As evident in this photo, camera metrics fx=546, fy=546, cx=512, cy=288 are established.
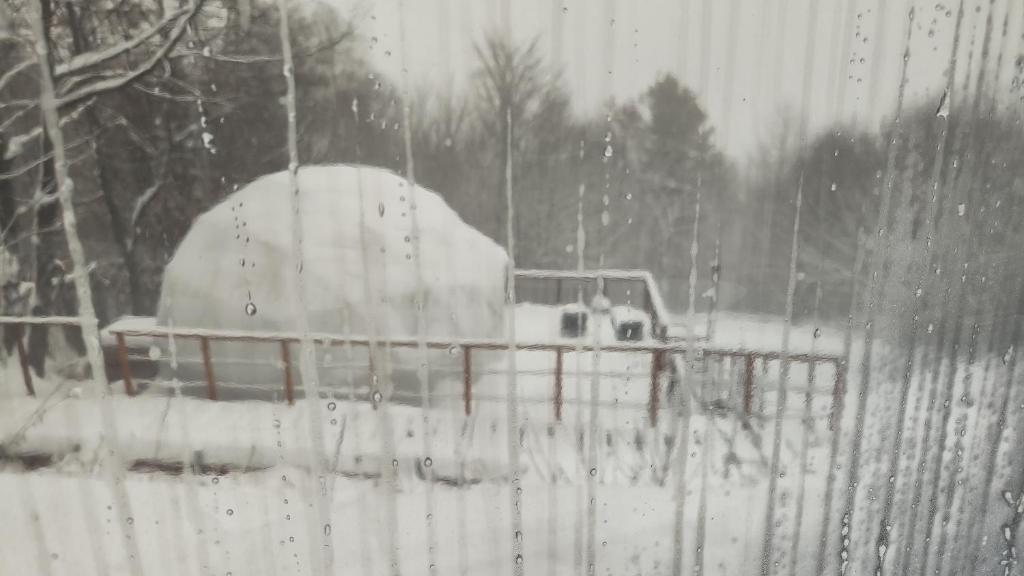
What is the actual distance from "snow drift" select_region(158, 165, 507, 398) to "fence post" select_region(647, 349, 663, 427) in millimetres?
545

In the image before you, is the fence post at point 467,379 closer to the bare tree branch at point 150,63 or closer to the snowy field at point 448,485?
the snowy field at point 448,485

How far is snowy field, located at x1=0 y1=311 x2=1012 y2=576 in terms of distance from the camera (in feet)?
4.88

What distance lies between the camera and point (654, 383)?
1786 mm

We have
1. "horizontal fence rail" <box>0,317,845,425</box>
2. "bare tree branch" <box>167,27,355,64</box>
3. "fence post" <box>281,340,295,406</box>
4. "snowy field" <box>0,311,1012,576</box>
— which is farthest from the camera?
"fence post" <box>281,340,295,406</box>

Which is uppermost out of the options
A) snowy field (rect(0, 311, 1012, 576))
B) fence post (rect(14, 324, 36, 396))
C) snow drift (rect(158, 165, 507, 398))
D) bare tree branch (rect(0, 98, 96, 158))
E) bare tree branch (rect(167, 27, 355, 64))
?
bare tree branch (rect(167, 27, 355, 64))

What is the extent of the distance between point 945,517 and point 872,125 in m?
1.19

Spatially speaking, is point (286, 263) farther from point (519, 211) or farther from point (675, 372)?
point (675, 372)

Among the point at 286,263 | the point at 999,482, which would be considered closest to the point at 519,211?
the point at 286,263

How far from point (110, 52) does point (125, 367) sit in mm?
901

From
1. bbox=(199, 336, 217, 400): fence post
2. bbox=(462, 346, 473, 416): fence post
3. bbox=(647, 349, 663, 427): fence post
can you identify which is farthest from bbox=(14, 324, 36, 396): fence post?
bbox=(647, 349, 663, 427): fence post

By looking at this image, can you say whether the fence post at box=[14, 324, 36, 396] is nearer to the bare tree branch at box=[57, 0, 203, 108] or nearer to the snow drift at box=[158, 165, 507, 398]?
the snow drift at box=[158, 165, 507, 398]

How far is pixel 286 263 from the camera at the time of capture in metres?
1.66

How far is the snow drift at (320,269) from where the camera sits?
61.7 inches

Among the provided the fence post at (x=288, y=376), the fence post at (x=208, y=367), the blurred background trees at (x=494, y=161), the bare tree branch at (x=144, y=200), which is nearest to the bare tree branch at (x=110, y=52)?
the blurred background trees at (x=494, y=161)
